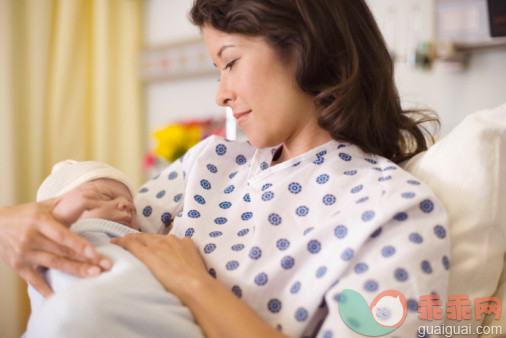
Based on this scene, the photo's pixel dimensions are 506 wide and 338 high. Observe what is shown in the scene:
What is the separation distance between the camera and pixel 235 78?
1155 millimetres

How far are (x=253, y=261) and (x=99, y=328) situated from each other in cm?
35

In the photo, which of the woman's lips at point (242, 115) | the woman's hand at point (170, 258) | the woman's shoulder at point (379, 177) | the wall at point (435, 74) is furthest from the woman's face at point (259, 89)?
the wall at point (435, 74)

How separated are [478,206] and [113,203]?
2.85ft

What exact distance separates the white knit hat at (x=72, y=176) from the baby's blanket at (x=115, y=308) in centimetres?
34

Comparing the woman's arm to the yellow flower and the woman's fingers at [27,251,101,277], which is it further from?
the yellow flower

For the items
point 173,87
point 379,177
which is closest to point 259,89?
point 379,177

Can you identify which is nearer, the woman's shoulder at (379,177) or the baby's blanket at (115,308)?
the baby's blanket at (115,308)

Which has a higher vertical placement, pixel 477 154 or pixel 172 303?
pixel 477 154

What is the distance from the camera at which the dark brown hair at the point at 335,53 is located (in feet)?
3.65

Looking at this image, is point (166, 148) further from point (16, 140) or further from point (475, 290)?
point (475, 290)

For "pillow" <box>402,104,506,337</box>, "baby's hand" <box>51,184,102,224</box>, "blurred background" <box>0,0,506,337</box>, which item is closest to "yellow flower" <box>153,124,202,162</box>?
"blurred background" <box>0,0,506,337</box>

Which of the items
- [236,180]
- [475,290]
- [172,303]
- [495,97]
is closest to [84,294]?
[172,303]

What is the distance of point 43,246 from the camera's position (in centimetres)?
93

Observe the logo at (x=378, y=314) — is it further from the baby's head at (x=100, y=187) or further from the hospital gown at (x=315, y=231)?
the baby's head at (x=100, y=187)
